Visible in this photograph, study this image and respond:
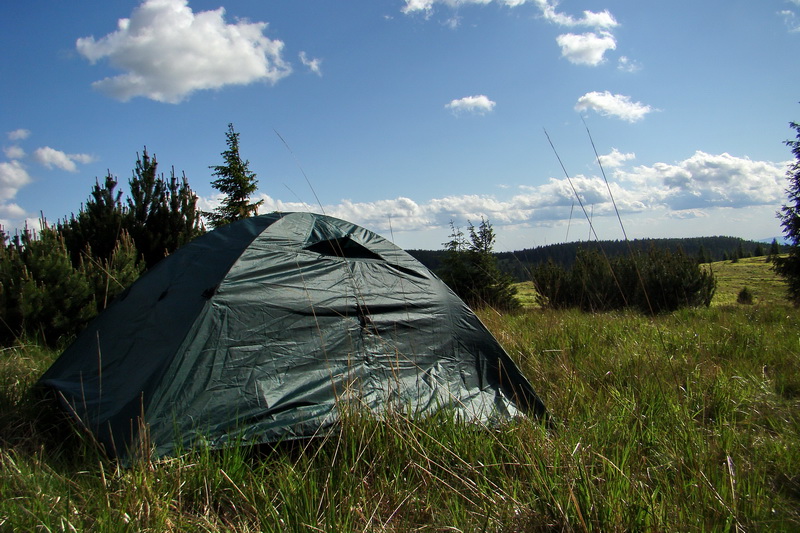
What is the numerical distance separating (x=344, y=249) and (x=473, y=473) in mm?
2193

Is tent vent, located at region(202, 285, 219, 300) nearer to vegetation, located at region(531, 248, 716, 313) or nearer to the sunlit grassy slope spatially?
vegetation, located at region(531, 248, 716, 313)

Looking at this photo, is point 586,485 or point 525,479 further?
point 525,479

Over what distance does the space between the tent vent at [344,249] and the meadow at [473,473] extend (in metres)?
1.66

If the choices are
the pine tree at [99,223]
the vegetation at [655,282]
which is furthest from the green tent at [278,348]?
the vegetation at [655,282]

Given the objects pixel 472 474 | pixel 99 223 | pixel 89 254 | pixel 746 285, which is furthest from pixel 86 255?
pixel 746 285

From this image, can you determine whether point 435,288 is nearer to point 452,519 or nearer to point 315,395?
point 315,395

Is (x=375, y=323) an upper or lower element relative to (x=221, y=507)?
A: upper

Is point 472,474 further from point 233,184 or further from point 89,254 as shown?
point 233,184

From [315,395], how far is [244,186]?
1623cm

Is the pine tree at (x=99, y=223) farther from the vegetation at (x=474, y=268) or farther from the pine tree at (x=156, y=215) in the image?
the vegetation at (x=474, y=268)

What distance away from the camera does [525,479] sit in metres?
2.34

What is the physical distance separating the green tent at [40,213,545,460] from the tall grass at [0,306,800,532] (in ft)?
0.69

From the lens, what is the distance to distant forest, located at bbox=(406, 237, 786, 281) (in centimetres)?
470

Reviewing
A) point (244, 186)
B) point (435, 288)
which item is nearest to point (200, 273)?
point (435, 288)
